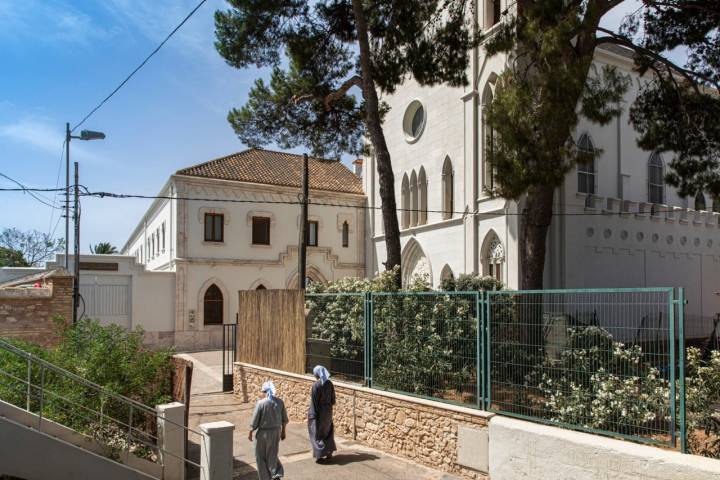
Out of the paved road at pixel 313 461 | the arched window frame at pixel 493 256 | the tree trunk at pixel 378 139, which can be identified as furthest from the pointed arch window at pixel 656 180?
the paved road at pixel 313 461

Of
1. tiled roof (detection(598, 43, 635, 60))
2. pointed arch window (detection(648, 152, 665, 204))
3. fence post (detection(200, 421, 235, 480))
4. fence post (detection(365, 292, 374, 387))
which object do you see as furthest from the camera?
pointed arch window (detection(648, 152, 665, 204))

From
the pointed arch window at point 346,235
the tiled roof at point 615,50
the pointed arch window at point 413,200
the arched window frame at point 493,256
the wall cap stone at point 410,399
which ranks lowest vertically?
the wall cap stone at point 410,399

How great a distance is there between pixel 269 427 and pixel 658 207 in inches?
832

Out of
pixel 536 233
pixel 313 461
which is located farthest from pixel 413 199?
pixel 313 461

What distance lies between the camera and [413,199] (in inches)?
1065

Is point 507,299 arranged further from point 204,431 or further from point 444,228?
point 444,228

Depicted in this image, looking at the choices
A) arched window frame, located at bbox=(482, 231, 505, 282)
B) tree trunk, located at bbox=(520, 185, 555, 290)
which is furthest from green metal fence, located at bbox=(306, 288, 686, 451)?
arched window frame, located at bbox=(482, 231, 505, 282)

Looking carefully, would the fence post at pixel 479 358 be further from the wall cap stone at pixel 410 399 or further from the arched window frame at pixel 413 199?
the arched window frame at pixel 413 199

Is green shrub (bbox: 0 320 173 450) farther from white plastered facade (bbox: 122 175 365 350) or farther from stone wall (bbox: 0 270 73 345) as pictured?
white plastered facade (bbox: 122 175 365 350)

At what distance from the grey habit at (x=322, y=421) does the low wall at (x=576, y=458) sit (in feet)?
9.30

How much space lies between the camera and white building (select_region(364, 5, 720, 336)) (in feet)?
68.6

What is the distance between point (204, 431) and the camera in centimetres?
752

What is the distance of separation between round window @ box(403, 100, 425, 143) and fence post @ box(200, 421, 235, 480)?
20.9 metres

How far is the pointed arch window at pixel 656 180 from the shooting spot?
2412cm
